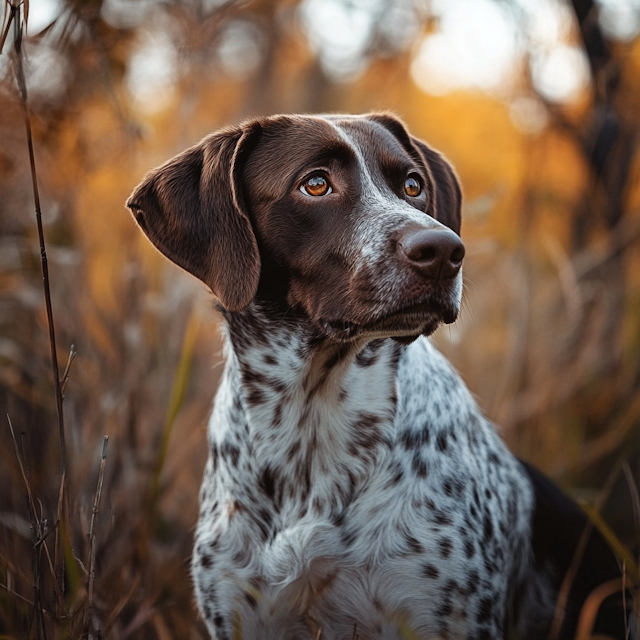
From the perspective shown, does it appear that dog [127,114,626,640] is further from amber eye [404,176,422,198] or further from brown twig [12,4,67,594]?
brown twig [12,4,67,594]

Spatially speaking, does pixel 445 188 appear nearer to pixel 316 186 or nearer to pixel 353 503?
pixel 316 186

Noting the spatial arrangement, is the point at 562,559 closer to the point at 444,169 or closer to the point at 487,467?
the point at 487,467

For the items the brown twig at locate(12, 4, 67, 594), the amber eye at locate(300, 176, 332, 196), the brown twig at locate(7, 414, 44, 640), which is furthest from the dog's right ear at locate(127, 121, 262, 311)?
the brown twig at locate(7, 414, 44, 640)

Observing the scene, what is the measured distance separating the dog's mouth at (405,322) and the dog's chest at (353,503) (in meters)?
0.27

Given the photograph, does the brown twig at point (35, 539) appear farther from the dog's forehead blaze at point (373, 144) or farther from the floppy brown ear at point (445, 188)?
the floppy brown ear at point (445, 188)

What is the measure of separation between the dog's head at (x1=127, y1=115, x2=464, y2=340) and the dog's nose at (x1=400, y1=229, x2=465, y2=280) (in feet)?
0.11

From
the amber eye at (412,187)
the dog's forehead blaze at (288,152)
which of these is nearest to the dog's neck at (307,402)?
the dog's forehead blaze at (288,152)

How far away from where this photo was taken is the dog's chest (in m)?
2.34

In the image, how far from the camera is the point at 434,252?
2.11 meters

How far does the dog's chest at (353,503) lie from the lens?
2.34 m

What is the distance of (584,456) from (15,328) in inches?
124

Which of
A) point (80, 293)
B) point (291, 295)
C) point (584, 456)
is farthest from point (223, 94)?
point (291, 295)

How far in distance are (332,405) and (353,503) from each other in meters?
0.35

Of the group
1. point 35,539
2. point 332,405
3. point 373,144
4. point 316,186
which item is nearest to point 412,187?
point 373,144
